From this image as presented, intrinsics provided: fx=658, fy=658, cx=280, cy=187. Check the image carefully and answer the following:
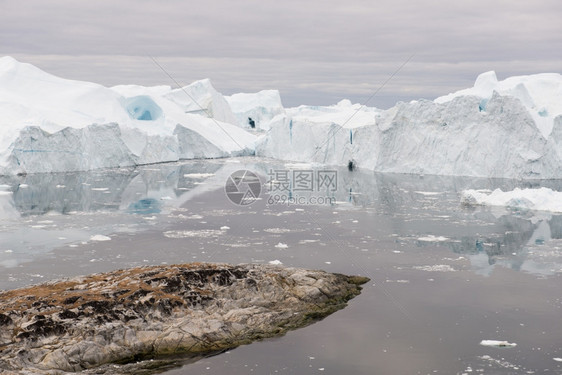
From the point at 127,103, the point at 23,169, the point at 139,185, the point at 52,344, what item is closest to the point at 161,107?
the point at 127,103

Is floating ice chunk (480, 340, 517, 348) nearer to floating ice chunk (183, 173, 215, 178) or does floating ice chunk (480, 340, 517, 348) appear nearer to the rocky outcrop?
the rocky outcrop

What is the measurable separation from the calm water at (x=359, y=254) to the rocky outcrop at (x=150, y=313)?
512 millimetres

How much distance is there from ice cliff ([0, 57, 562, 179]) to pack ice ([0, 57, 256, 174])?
6 centimetres

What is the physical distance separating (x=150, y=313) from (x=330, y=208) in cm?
1316

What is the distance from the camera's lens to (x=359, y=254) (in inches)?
583

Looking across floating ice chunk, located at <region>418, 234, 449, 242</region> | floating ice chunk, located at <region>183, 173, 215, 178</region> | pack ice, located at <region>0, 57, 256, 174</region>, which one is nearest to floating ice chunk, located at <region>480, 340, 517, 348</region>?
floating ice chunk, located at <region>418, 234, 449, 242</region>

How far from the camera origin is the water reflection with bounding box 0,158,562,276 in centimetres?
1532

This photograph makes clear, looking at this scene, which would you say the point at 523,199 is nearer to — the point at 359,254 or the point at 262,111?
the point at 359,254

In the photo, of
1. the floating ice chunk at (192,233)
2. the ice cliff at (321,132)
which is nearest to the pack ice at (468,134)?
the ice cliff at (321,132)

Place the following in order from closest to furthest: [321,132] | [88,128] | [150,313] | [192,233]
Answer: [150,313]
[192,233]
[88,128]
[321,132]

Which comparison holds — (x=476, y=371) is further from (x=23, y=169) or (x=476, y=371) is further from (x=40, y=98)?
(x=40, y=98)

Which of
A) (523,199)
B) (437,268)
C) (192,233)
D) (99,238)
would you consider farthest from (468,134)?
(99,238)

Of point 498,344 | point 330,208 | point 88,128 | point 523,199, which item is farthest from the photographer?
point 88,128

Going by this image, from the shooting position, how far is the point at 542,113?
35.6 m
